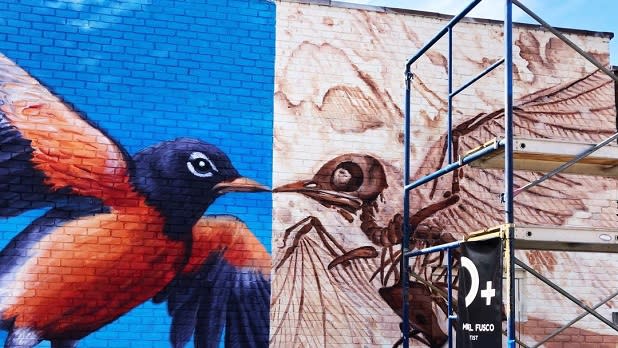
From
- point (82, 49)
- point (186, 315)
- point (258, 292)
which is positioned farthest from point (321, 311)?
point (82, 49)

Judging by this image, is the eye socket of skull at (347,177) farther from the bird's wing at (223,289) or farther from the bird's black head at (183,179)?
the bird's wing at (223,289)

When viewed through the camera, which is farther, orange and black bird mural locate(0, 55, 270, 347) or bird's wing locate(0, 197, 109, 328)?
orange and black bird mural locate(0, 55, 270, 347)

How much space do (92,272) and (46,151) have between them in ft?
4.25

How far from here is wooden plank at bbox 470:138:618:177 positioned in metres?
7.57

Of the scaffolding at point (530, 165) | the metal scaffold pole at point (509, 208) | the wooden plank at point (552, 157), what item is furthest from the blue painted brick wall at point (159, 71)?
the metal scaffold pole at point (509, 208)

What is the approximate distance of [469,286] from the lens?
744 cm

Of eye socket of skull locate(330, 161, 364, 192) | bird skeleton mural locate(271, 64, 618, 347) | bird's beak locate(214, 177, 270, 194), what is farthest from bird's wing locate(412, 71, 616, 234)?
bird's beak locate(214, 177, 270, 194)

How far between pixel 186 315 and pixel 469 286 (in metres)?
3.38

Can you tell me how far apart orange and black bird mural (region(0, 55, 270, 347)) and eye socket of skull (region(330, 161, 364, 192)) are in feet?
2.75

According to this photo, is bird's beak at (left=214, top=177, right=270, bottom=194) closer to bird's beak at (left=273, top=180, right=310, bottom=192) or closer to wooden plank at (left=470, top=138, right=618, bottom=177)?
bird's beak at (left=273, top=180, right=310, bottom=192)

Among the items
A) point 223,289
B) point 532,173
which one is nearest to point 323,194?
point 223,289

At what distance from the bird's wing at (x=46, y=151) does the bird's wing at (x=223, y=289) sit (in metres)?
0.98

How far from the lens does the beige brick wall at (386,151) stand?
1009 cm

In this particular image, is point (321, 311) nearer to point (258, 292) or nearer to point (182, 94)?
point (258, 292)
